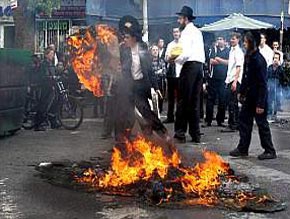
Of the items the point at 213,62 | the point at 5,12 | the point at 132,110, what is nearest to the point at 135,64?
the point at 132,110

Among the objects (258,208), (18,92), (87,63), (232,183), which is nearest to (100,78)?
(87,63)

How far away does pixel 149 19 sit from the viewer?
45.0 ft

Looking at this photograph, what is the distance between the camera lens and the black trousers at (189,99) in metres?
10.7

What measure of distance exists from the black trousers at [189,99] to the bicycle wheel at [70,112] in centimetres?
276

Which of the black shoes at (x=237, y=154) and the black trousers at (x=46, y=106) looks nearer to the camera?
the black shoes at (x=237, y=154)

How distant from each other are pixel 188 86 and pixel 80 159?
2.41 m

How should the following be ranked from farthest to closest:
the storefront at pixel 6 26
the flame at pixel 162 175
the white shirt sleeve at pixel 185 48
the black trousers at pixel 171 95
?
1. the storefront at pixel 6 26
2. the black trousers at pixel 171 95
3. the white shirt sleeve at pixel 185 48
4. the flame at pixel 162 175

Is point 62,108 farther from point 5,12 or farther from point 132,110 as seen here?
point 5,12

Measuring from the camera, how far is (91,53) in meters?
12.2

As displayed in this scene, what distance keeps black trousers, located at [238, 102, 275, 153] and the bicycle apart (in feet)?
13.4

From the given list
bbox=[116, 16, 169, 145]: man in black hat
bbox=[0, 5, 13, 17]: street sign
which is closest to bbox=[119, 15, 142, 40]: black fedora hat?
bbox=[116, 16, 169, 145]: man in black hat

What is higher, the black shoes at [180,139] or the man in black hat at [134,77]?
the man in black hat at [134,77]

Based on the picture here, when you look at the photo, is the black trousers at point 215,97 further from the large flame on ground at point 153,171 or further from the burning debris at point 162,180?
the large flame on ground at point 153,171

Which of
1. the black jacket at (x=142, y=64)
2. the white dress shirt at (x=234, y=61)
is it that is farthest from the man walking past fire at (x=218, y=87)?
the black jacket at (x=142, y=64)
